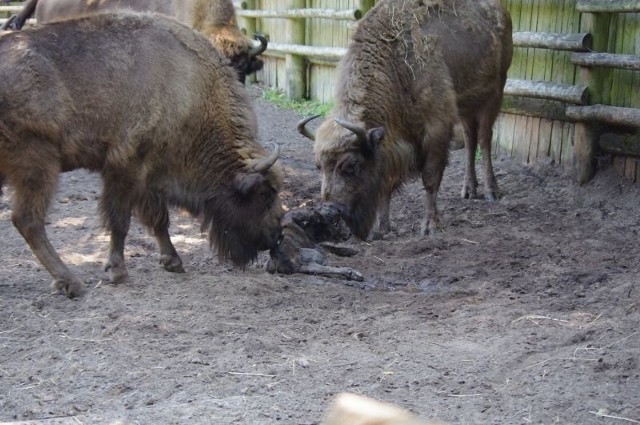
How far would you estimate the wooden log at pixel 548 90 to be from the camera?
28.5 feet

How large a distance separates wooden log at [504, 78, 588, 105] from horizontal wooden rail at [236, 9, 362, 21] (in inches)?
132

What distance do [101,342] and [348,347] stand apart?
1.42 metres

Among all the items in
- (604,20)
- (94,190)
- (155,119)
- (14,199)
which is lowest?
(94,190)

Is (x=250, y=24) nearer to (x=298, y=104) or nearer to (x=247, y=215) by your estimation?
(x=298, y=104)

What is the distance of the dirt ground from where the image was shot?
A: 4223mm

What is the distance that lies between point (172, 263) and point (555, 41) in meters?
4.64

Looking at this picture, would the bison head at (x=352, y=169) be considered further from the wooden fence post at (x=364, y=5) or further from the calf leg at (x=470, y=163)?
the wooden fence post at (x=364, y=5)

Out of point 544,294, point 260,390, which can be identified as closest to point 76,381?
point 260,390

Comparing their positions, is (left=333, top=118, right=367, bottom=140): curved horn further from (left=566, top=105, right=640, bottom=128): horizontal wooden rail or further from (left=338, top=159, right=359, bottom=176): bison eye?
(left=566, top=105, right=640, bottom=128): horizontal wooden rail

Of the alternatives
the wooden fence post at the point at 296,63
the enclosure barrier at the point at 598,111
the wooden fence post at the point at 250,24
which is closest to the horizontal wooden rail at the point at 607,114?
the enclosure barrier at the point at 598,111

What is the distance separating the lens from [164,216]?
6574 mm

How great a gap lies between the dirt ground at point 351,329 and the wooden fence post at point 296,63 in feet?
23.7

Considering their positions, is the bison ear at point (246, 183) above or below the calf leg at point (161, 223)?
above

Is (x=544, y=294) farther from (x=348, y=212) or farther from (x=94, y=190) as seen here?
(x=94, y=190)
